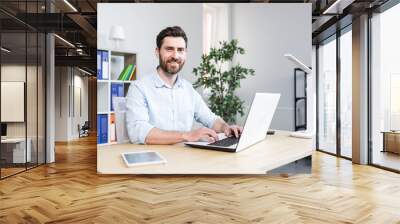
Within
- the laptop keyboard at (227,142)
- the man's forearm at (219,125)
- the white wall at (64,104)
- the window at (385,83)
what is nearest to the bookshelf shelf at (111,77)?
the man's forearm at (219,125)

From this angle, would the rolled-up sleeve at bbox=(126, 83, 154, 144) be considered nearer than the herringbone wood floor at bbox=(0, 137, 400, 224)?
No

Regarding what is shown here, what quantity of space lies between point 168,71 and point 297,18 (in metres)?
1.68

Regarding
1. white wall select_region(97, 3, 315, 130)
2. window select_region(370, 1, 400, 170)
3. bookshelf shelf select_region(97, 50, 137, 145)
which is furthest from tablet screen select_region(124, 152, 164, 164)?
window select_region(370, 1, 400, 170)

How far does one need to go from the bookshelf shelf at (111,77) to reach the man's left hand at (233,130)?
1220 millimetres

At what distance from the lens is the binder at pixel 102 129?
4195 millimetres

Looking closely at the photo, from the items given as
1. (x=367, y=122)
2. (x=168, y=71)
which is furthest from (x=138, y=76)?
(x=367, y=122)

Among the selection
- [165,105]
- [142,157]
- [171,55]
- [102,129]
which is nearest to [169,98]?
[165,105]

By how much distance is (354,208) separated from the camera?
3.20 metres

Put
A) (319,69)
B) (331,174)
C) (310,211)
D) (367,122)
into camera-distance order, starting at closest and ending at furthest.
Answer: (310,211)
(331,174)
(367,122)
(319,69)

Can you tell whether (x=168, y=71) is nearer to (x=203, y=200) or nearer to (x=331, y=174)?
(x=203, y=200)

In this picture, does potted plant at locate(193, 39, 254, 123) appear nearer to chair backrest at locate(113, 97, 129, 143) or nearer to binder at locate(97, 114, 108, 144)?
chair backrest at locate(113, 97, 129, 143)

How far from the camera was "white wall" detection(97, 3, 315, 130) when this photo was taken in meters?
4.34

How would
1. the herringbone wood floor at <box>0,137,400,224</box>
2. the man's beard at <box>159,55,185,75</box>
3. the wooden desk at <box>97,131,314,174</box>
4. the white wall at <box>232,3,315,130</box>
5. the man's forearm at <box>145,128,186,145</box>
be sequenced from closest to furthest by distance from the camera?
the wooden desk at <box>97,131,314,174</box> < the herringbone wood floor at <box>0,137,400,224</box> < the man's forearm at <box>145,128,186,145</box> < the man's beard at <box>159,55,185,75</box> < the white wall at <box>232,3,315,130</box>

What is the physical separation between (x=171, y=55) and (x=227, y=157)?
1556mm
